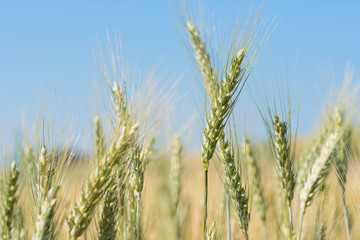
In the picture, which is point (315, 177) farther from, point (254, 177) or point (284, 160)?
point (254, 177)

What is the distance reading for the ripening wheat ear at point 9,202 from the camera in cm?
229

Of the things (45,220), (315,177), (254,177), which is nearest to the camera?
(45,220)

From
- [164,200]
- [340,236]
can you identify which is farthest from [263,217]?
[164,200]

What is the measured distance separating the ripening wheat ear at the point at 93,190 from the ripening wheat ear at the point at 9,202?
1.64ft

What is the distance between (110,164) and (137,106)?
45 centimetres

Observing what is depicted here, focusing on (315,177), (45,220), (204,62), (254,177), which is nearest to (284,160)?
(315,177)

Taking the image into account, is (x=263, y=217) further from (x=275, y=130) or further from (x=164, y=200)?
(x=164, y=200)

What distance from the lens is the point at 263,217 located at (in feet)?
11.1

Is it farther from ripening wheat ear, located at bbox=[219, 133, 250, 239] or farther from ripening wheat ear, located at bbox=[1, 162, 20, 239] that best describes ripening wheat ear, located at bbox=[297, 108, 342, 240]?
ripening wheat ear, located at bbox=[1, 162, 20, 239]

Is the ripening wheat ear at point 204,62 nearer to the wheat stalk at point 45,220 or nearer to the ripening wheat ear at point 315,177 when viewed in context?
the ripening wheat ear at point 315,177

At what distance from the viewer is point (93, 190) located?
190cm

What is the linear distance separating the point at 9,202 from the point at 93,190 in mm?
739

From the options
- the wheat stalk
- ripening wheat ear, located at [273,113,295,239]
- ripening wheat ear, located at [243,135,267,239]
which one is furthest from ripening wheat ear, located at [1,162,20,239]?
ripening wheat ear, located at [243,135,267,239]

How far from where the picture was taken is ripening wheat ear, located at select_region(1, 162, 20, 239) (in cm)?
229
